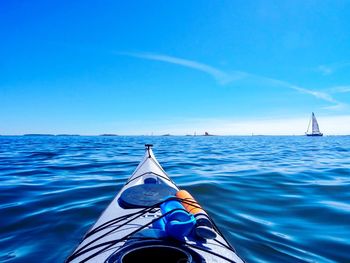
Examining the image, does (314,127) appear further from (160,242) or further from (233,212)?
(160,242)

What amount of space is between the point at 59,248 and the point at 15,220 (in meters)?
1.64

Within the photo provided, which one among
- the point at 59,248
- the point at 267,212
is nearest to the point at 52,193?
the point at 59,248

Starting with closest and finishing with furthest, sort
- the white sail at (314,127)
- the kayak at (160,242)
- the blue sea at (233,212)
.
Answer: the kayak at (160,242) < the blue sea at (233,212) < the white sail at (314,127)

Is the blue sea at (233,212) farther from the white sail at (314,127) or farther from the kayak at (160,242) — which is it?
the white sail at (314,127)

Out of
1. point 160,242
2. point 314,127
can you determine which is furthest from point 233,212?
point 314,127

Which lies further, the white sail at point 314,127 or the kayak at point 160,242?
the white sail at point 314,127

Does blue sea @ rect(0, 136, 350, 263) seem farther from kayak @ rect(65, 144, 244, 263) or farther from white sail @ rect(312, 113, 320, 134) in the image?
white sail @ rect(312, 113, 320, 134)

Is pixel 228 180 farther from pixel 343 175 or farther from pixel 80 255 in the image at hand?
pixel 80 255

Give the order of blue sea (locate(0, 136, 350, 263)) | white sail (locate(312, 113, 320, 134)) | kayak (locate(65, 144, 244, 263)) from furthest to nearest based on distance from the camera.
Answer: white sail (locate(312, 113, 320, 134))
blue sea (locate(0, 136, 350, 263))
kayak (locate(65, 144, 244, 263))

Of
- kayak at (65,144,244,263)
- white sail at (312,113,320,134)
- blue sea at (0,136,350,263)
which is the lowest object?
blue sea at (0,136,350,263)

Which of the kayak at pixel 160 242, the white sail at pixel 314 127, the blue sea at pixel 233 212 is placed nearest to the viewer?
the kayak at pixel 160 242

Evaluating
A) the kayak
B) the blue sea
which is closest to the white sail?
the blue sea

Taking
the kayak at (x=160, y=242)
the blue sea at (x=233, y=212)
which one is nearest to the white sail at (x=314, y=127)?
the blue sea at (x=233, y=212)

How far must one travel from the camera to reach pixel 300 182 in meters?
7.27
